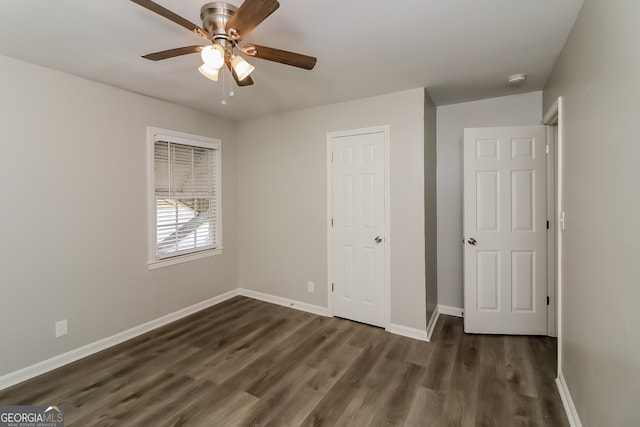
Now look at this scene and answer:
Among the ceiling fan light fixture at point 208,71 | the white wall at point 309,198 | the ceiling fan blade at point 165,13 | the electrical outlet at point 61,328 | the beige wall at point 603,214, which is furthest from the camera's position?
the white wall at point 309,198

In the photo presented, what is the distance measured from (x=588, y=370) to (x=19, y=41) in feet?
13.2

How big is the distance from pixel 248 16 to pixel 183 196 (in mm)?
2583

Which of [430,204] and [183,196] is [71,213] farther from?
[430,204]

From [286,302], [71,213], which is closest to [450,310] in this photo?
[286,302]

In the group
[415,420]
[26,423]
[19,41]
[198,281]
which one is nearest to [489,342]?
[415,420]

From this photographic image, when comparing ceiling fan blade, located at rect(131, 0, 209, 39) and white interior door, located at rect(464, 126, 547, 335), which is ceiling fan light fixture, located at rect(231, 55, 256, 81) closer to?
ceiling fan blade, located at rect(131, 0, 209, 39)

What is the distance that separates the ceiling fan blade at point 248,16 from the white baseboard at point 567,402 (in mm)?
2740

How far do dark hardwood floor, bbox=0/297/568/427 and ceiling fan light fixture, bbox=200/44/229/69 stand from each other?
2.15 meters

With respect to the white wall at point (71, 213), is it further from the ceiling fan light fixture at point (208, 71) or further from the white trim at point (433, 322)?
the white trim at point (433, 322)

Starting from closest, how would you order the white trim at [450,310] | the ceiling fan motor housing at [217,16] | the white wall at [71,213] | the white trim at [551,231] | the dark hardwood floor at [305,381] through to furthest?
the ceiling fan motor housing at [217,16]
the dark hardwood floor at [305,381]
the white wall at [71,213]
the white trim at [551,231]
the white trim at [450,310]

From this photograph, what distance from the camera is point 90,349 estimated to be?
269 cm

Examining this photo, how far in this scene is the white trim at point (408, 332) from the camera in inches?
116

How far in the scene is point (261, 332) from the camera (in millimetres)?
3102

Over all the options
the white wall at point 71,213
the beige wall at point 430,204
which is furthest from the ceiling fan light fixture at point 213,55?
the beige wall at point 430,204
